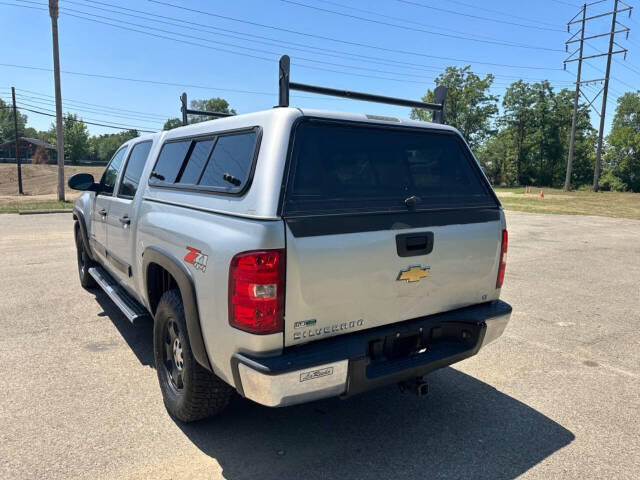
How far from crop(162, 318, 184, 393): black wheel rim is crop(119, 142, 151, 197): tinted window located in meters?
1.46

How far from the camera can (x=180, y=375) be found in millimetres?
3012

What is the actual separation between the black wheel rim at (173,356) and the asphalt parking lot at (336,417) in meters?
0.24

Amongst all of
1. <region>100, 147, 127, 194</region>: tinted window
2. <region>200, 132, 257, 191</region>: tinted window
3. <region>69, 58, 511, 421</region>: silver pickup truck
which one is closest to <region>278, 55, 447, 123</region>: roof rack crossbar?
<region>69, 58, 511, 421</region>: silver pickup truck

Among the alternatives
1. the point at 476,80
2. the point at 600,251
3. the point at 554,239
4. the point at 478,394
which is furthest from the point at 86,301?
the point at 476,80

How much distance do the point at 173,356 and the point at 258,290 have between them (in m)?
1.26

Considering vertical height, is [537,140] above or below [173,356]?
above

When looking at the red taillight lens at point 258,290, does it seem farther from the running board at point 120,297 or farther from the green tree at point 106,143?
the green tree at point 106,143

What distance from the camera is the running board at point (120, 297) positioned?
12.0 ft

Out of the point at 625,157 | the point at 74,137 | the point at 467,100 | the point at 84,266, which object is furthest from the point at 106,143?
the point at 84,266

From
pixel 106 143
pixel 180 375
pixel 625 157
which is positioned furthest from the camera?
pixel 106 143

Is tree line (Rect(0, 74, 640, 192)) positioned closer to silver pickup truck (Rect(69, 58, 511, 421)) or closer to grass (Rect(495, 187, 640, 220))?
grass (Rect(495, 187, 640, 220))

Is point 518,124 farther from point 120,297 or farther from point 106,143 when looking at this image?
point 106,143

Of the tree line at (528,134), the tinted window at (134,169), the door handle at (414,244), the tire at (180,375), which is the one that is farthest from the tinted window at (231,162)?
the tree line at (528,134)

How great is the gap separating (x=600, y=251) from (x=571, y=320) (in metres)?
5.94
